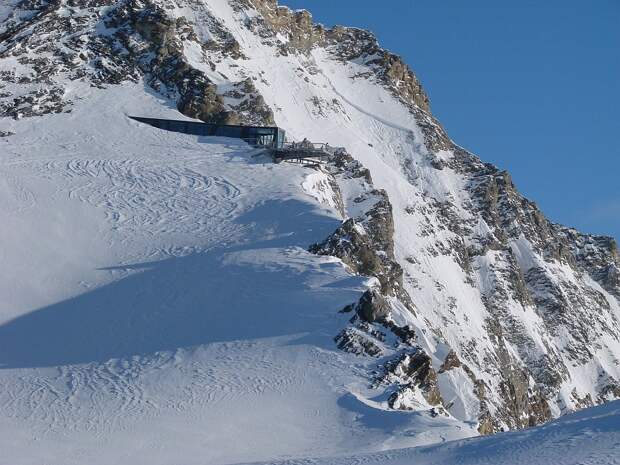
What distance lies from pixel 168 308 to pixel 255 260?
4.86 meters

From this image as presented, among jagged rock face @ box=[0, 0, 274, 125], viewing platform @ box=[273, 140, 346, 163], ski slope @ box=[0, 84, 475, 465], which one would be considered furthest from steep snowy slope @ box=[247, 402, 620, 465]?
jagged rock face @ box=[0, 0, 274, 125]

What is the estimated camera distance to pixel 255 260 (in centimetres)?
4897

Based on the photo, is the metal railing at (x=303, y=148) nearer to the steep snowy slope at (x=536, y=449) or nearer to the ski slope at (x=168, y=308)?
the ski slope at (x=168, y=308)

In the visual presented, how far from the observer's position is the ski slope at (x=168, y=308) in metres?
36.5

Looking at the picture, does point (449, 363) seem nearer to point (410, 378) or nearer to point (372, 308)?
point (372, 308)

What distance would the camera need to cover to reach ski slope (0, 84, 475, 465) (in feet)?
120

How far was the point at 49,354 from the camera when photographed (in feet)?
142

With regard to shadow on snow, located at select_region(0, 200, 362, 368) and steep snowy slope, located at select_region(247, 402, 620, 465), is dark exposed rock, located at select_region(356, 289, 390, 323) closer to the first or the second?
shadow on snow, located at select_region(0, 200, 362, 368)

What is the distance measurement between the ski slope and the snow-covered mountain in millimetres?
112

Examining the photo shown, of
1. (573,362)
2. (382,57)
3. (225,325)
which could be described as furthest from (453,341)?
(382,57)

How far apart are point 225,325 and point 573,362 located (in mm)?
46085

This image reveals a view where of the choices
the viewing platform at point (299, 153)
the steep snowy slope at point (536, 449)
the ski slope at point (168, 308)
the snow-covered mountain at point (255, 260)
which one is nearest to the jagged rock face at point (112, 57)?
the snow-covered mountain at point (255, 260)

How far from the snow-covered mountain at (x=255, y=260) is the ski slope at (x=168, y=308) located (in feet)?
0.37

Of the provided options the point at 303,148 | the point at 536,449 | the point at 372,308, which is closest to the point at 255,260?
the point at 372,308
